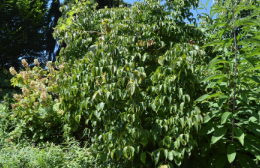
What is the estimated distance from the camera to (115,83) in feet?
9.33

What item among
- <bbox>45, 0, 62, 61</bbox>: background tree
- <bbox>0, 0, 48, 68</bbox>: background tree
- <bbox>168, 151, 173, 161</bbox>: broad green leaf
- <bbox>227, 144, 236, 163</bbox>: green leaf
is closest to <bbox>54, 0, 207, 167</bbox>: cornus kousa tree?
<bbox>168, 151, 173, 161</bbox>: broad green leaf

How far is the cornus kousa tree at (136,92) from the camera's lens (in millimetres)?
2676

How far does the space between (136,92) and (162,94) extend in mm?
321

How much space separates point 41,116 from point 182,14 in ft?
10.8

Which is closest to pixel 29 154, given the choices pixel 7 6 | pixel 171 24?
pixel 171 24

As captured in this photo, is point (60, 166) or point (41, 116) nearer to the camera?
point (60, 166)

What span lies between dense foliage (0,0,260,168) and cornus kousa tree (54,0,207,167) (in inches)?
0.5

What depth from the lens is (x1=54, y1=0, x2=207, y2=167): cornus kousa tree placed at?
2.68 meters

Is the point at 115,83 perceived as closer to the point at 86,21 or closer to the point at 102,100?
the point at 102,100

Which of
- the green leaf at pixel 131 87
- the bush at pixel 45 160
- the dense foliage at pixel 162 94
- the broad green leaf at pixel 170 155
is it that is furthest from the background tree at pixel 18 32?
the broad green leaf at pixel 170 155

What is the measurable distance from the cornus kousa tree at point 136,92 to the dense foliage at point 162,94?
0.04ft

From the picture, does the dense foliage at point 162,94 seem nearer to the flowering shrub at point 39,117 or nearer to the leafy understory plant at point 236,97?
the leafy understory plant at point 236,97

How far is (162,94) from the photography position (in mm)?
2752

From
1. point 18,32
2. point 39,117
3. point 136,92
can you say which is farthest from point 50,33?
point 136,92
